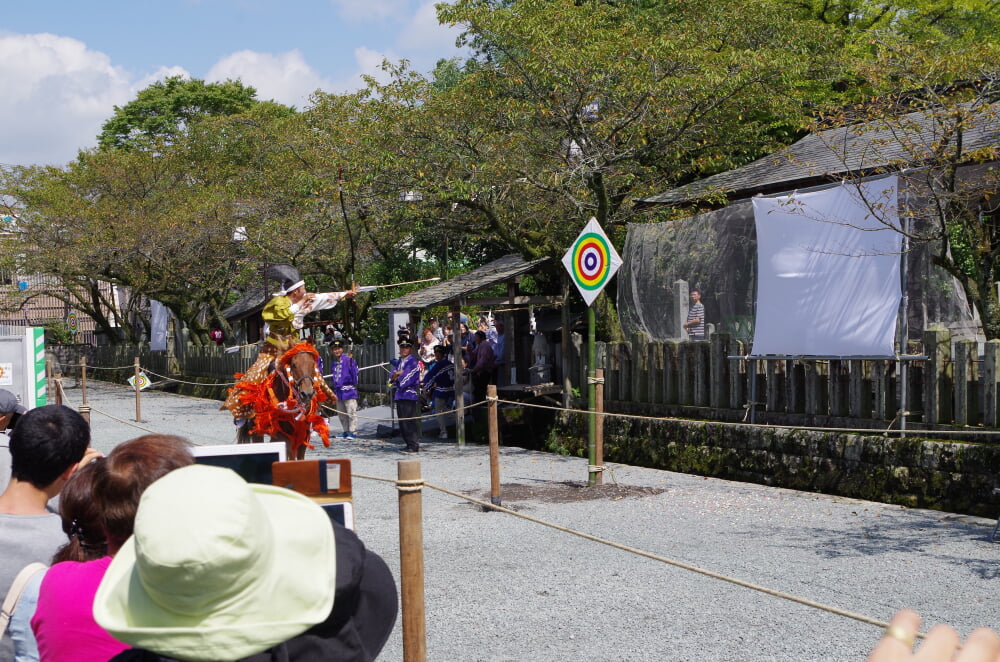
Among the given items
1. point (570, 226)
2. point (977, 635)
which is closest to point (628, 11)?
point (570, 226)

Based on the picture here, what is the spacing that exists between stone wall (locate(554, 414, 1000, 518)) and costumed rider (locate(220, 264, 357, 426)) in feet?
15.8

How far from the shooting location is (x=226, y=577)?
5.79 feet

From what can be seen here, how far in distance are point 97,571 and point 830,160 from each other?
12.3 metres

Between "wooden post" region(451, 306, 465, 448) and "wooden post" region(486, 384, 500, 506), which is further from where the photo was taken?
"wooden post" region(451, 306, 465, 448)

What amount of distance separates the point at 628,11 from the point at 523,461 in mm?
11548

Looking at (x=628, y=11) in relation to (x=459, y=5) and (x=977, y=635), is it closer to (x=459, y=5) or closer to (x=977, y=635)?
(x=459, y=5)

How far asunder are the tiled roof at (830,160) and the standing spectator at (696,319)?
1904mm

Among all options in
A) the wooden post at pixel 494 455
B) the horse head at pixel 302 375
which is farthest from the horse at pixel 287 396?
the wooden post at pixel 494 455

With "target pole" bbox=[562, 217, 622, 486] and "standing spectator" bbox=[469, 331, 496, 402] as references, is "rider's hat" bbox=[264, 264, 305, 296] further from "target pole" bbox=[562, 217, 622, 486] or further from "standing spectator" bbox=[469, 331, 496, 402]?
"standing spectator" bbox=[469, 331, 496, 402]

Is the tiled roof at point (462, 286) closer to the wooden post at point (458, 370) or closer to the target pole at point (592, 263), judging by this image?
the wooden post at point (458, 370)

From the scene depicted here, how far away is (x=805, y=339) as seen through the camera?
10258 millimetres

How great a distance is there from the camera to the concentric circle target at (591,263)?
10.2m

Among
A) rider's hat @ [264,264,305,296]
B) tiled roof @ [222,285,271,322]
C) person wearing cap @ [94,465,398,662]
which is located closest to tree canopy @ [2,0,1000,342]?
rider's hat @ [264,264,305,296]

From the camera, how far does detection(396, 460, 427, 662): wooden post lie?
3.82 m
